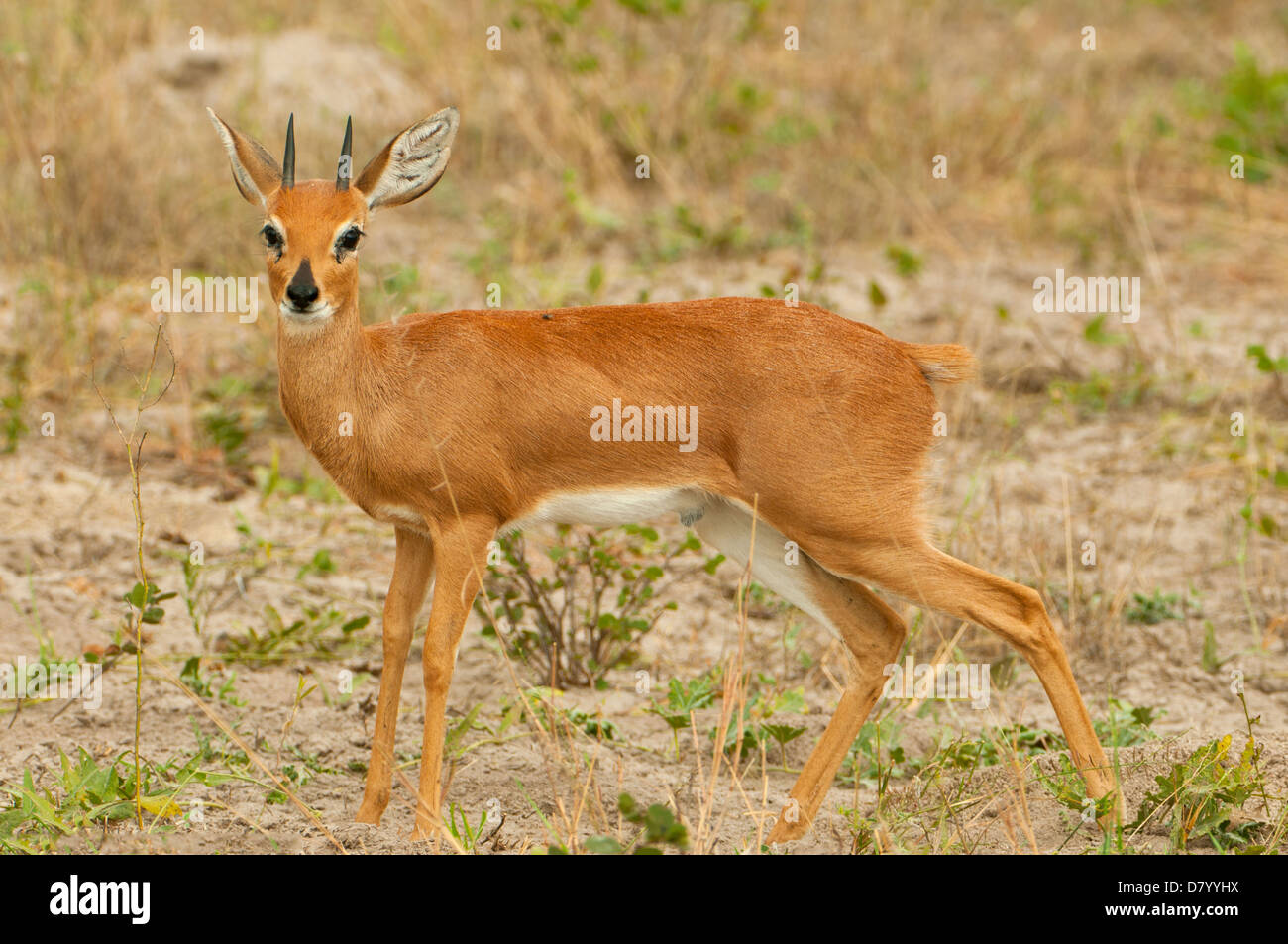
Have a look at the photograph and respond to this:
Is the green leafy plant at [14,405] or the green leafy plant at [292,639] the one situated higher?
the green leafy plant at [14,405]

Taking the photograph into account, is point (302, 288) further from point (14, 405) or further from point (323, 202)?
point (14, 405)

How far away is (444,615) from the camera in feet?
15.4

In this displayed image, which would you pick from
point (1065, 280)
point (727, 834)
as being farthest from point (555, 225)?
point (727, 834)

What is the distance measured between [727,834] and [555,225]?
5.76 meters

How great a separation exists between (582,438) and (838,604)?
1.04 m

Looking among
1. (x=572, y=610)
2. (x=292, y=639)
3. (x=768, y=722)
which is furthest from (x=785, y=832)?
(x=292, y=639)

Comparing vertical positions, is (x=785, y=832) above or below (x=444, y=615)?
below

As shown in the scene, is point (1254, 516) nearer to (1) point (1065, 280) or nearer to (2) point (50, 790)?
(1) point (1065, 280)

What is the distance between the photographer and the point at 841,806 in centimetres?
483

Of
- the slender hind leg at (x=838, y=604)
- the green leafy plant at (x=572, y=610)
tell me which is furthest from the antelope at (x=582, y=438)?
the green leafy plant at (x=572, y=610)

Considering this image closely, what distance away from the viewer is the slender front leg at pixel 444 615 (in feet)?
15.2

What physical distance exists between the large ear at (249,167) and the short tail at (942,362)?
6.61ft

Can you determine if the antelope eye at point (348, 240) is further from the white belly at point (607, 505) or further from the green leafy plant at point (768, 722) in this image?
the green leafy plant at point (768, 722)

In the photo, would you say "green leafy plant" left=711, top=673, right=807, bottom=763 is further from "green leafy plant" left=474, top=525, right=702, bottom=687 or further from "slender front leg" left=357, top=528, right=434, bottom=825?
"slender front leg" left=357, top=528, right=434, bottom=825
